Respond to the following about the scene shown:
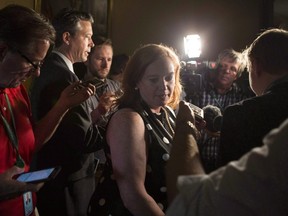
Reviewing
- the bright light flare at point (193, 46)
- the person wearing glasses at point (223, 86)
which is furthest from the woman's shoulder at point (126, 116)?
the bright light flare at point (193, 46)

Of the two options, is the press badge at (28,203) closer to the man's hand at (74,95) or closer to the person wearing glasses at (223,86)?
the man's hand at (74,95)

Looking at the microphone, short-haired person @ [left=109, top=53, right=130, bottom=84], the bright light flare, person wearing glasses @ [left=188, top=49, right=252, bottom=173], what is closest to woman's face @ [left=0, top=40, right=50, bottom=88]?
the microphone

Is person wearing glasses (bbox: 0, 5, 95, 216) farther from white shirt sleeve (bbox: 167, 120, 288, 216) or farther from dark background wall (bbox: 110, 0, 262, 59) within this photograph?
dark background wall (bbox: 110, 0, 262, 59)

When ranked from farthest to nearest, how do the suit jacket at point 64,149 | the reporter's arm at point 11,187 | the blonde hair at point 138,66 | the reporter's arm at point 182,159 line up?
the suit jacket at point 64,149 < the blonde hair at point 138,66 < the reporter's arm at point 11,187 < the reporter's arm at point 182,159

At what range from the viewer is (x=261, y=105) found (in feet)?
4.12

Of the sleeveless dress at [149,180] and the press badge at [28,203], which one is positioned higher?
the sleeveless dress at [149,180]

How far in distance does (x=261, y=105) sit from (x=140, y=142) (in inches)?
17.0

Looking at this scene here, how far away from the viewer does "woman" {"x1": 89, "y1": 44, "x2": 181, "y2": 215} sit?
1271 millimetres

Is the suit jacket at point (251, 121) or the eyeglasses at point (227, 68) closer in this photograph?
the suit jacket at point (251, 121)

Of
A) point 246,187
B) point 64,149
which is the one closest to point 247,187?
point 246,187

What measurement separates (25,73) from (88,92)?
0.37 m

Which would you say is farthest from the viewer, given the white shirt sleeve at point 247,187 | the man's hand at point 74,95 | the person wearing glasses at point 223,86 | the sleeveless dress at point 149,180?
the person wearing glasses at point 223,86

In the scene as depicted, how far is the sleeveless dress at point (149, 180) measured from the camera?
52.5 inches

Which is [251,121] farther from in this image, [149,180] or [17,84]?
[17,84]
